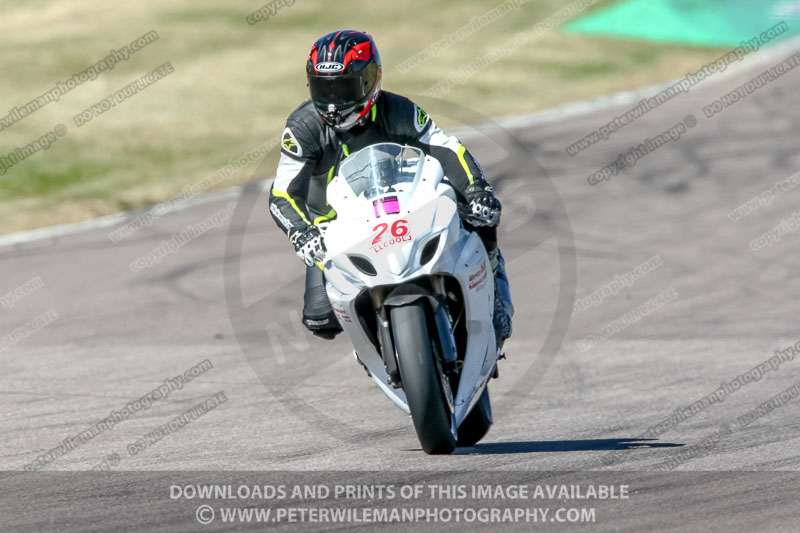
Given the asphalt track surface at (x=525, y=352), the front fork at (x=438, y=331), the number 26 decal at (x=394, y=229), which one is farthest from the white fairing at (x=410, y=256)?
the asphalt track surface at (x=525, y=352)

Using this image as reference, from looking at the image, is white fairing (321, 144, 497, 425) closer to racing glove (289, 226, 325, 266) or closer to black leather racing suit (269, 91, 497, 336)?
racing glove (289, 226, 325, 266)

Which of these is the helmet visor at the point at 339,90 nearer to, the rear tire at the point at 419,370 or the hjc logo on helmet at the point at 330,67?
the hjc logo on helmet at the point at 330,67

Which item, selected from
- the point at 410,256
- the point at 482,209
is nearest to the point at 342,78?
the point at 482,209

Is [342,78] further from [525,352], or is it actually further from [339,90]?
[525,352]

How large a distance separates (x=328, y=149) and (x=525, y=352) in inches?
A: 148

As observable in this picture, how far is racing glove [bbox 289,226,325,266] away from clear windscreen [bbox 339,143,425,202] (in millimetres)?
351

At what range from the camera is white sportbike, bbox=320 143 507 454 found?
223 inches

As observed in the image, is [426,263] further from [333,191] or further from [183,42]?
[183,42]

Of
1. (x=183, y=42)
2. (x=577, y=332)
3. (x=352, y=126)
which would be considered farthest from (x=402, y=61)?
(x=352, y=126)

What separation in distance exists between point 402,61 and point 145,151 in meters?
7.06

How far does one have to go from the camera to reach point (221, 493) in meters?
5.48

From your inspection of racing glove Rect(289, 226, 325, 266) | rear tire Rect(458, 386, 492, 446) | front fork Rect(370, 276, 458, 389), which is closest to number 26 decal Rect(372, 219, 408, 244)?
front fork Rect(370, 276, 458, 389)

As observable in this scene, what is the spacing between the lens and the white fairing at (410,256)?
227 inches

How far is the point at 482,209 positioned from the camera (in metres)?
6.22
